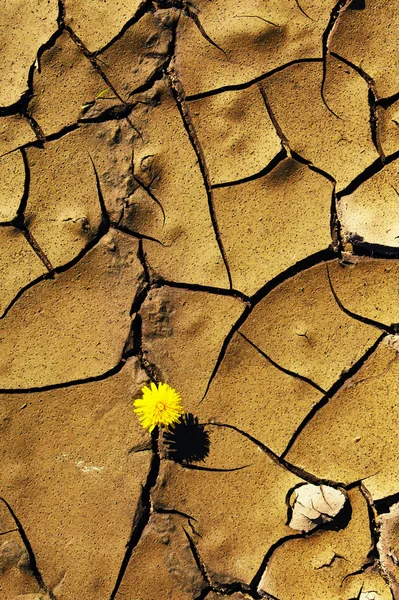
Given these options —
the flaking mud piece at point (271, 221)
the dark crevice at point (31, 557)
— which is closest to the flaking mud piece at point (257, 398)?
the flaking mud piece at point (271, 221)

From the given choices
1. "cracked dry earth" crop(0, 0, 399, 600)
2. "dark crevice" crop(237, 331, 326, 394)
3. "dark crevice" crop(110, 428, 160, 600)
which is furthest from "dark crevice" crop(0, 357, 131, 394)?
"dark crevice" crop(237, 331, 326, 394)

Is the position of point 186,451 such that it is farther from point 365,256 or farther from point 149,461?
point 365,256

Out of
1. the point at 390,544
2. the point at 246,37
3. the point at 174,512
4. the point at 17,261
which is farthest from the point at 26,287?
the point at 390,544

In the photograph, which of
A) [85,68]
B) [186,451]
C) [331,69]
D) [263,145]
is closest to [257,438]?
[186,451]

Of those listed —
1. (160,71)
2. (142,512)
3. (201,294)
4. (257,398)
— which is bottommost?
(142,512)

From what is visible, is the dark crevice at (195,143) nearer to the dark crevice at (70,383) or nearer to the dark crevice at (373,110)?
the dark crevice at (70,383)

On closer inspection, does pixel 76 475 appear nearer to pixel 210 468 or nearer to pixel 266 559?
pixel 210 468

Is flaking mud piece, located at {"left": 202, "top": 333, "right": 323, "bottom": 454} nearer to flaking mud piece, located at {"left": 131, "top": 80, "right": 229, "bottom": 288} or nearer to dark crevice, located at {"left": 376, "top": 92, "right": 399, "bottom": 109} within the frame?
flaking mud piece, located at {"left": 131, "top": 80, "right": 229, "bottom": 288}
